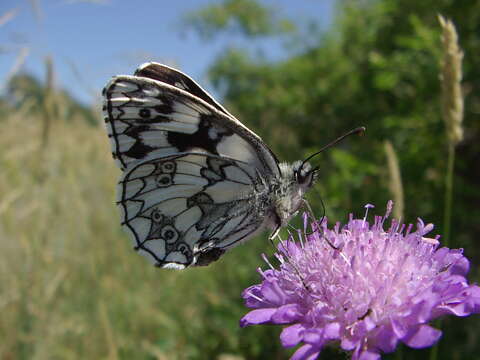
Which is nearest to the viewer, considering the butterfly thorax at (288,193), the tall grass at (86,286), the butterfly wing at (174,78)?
the butterfly thorax at (288,193)

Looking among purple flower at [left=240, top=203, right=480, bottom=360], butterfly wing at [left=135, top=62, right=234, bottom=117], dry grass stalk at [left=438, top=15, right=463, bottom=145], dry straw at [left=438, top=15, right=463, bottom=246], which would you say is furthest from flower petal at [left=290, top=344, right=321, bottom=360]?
dry grass stalk at [left=438, top=15, right=463, bottom=145]

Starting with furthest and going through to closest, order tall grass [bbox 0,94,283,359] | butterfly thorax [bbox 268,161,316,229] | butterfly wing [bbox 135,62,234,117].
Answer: tall grass [bbox 0,94,283,359] → butterfly wing [bbox 135,62,234,117] → butterfly thorax [bbox 268,161,316,229]

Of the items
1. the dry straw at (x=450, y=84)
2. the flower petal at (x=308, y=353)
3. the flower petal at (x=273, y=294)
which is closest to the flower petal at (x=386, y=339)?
the flower petal at (x=308, y=353)

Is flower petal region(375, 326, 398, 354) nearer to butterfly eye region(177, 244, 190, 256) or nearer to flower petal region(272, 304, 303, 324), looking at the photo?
flower petal region(272, 304, 303, 324)

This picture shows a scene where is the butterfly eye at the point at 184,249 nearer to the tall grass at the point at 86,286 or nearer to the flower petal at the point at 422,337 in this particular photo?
the tall grass at the point at 86,286

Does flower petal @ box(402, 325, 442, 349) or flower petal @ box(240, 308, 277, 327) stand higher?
flower petal @ box(240, 308, 277, 327)

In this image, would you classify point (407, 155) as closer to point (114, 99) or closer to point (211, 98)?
point (211, 98)

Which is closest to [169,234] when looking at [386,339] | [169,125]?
[169,125]

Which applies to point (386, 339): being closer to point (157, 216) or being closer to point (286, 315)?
point (286, 315)
